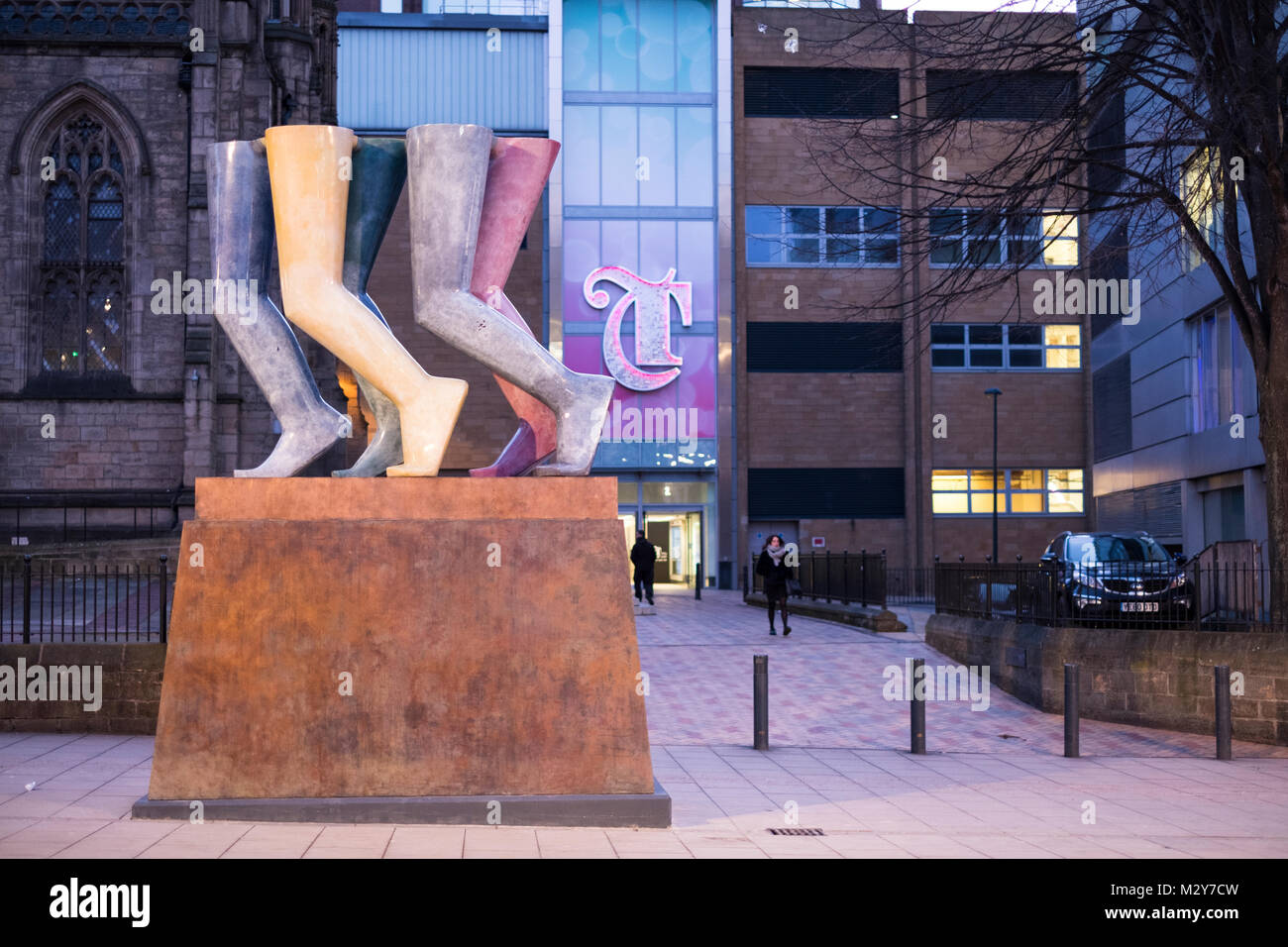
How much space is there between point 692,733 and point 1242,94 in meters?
8.39

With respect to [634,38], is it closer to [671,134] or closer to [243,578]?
[671,134]

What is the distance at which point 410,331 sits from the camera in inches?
1663

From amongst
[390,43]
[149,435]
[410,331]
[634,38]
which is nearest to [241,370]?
[149,435]

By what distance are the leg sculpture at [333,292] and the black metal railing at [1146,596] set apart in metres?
9.26

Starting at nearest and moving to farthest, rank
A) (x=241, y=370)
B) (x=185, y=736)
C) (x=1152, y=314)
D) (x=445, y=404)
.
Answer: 1. (x=185, y=736)
2. (x=445, y=404)
3. (x=1152, y=314)
4. (x=241, y=370)

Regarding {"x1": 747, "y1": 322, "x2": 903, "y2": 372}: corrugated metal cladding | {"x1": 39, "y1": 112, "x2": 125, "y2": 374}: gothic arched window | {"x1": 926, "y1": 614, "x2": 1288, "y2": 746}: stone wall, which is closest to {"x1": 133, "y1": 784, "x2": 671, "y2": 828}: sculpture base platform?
{"x1": 926, "y1": 614, "x2": 1288, "y2": 746}: stone wall

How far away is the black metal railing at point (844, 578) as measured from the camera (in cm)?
2548

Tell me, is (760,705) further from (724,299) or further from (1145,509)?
(724,299)

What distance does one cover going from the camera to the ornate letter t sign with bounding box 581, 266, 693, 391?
42.8 meters

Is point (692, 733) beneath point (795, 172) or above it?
beneath

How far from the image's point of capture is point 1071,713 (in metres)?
13.1

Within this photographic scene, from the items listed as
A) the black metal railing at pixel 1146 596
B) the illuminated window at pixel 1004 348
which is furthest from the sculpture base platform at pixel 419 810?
the illuminated window at pixel 1004 348

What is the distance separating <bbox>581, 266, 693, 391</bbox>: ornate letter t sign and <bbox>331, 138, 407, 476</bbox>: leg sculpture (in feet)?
109

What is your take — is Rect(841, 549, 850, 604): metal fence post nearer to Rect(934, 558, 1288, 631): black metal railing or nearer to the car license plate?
Rect(934, 558, 1288, 631): black metal railing
